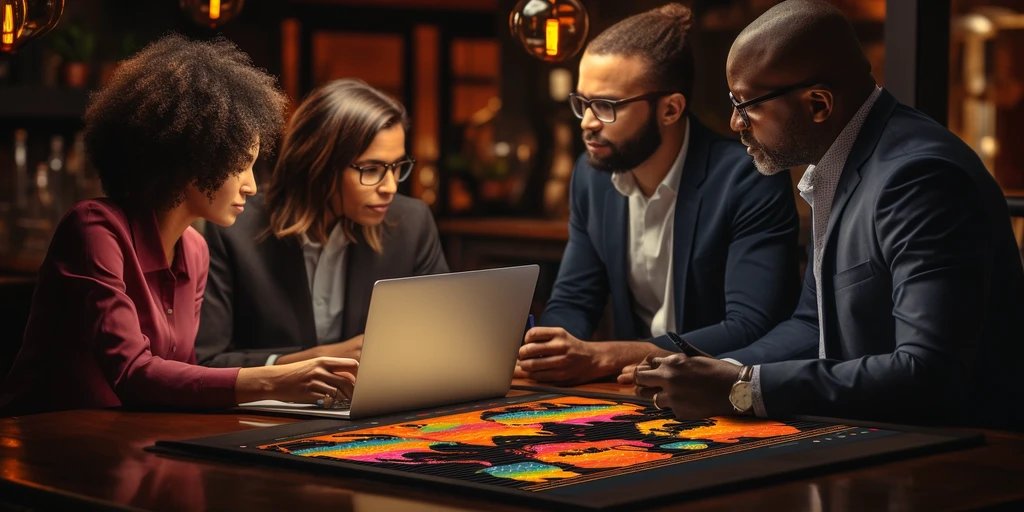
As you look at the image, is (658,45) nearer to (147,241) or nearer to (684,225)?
(684,225)

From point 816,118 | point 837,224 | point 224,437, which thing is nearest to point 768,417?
point 837,224

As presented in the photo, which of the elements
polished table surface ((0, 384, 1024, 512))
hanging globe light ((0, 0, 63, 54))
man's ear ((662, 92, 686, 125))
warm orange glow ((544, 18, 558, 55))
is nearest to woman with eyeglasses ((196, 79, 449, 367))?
warm orange glow ((544, 18, 558, 55))

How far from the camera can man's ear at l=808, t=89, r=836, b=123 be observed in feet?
7.89

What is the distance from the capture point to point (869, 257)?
89.9 inches

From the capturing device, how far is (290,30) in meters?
10.6

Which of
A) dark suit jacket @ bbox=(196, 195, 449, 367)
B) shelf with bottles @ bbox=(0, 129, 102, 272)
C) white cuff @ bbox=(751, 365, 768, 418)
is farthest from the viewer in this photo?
shelf with bottles @ bbox=(0, 129, 102, 272)

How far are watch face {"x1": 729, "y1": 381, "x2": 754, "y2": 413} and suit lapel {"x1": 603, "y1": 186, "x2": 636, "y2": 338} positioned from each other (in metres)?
1.13

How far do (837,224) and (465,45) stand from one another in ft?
28.9

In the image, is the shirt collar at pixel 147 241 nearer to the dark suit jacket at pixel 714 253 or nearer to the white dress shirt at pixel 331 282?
the white dress shirt at pixel 331 282

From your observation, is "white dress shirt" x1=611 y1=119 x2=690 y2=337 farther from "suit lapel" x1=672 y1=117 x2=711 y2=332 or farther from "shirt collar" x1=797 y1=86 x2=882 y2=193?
"shirt collar" x1=797 y1=86 x2=882 y2=193

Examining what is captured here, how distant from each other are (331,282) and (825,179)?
1324mm

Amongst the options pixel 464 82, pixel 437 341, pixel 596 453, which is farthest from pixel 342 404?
pixel 464 82

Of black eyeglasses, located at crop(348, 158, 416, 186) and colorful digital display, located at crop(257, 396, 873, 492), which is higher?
black eyeglasses, located at crop(348, 158, 416, 186)

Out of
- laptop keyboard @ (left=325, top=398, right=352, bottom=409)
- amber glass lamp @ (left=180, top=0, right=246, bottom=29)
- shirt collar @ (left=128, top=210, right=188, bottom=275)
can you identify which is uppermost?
amber glass lamp @ (left=180, top=0, right=246, bottom=29)
